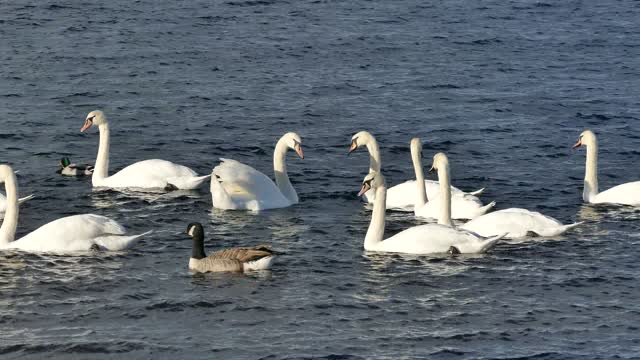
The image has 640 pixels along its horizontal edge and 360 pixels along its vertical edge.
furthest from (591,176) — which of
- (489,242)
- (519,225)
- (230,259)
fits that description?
(230,259)

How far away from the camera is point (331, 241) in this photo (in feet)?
78.4

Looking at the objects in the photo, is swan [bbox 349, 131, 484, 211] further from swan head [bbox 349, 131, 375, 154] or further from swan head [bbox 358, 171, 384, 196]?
swan head [bbox 358, 171, 384, 196]

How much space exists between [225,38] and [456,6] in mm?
7975

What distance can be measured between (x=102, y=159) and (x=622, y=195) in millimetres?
9040

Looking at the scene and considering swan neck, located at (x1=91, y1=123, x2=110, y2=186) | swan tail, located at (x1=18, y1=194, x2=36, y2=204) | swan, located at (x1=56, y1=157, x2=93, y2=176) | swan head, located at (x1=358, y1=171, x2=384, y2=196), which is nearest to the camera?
swan head, located at (x1=358, y1=171, x2=384, y2=196)

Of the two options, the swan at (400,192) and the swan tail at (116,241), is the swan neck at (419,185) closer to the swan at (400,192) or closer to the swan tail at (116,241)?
the swan at (400,192)

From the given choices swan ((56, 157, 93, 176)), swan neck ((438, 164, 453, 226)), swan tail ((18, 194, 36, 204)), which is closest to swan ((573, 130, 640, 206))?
swan neck ((438, 164, 453, 226))

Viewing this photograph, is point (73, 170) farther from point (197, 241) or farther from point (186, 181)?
point (197, 241)

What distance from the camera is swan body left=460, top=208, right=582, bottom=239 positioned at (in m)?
23.6

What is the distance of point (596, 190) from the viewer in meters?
26.6

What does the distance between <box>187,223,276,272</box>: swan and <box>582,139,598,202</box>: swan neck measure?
22.3ft

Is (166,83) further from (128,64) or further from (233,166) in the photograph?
(233,166)

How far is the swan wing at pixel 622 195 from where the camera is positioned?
25859 millimetres

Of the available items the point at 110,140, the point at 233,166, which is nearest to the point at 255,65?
the point at 110,140
